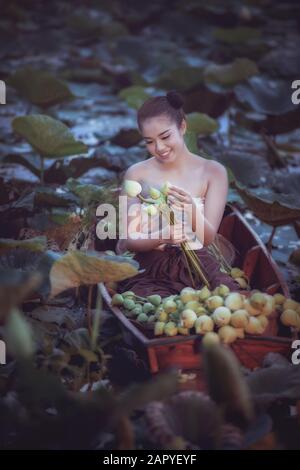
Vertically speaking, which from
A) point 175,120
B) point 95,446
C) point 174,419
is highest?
point 175,120

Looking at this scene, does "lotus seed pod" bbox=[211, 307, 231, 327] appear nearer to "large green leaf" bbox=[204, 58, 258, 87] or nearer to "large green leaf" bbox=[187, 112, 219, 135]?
"large green leaf" bbox=[187, 112, 219, 135]

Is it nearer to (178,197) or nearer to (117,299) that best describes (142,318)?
(117,299)

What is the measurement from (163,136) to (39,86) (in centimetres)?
164

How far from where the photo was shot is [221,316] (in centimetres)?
181

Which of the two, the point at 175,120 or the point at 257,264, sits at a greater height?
the point at 175,120

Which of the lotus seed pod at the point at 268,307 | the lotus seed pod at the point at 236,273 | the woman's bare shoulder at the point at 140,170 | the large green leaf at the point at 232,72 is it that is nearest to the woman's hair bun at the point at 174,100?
the woman's bare shoulder at the point at 140,170

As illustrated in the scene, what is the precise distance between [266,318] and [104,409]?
608 millimetres

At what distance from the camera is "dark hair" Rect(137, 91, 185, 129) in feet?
6.91

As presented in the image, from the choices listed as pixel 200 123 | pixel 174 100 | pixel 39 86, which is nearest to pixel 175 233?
pixel 174 100

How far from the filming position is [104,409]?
1413 millimetres

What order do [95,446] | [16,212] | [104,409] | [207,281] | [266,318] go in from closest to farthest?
[104,409], [95,446], [266,318], [207,281], [16,212]

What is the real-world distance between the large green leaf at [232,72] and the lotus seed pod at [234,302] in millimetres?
2232

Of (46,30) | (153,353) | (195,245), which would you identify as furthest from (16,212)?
(46,30)

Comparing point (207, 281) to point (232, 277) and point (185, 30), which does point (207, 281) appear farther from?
point (185, 30)
